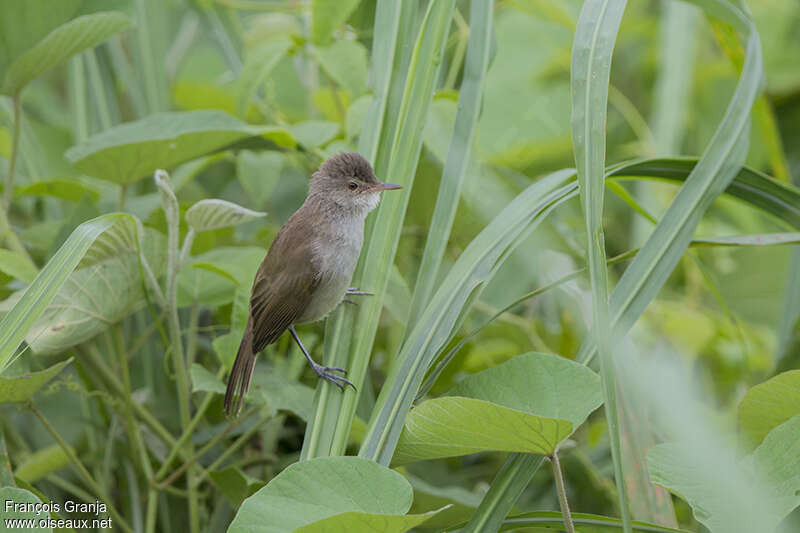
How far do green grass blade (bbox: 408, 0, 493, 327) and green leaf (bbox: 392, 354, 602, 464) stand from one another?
18 cm

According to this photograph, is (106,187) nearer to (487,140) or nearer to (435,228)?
(435,228)

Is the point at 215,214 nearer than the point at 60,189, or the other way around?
the point at 215,214

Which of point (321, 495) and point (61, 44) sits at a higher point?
point (61, 44)

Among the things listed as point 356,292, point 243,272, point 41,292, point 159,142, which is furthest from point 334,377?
point 159,142

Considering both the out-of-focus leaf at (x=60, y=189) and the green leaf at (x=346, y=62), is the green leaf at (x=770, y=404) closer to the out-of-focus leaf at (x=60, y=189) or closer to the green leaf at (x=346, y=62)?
the green leaf at (x=346, y=62)

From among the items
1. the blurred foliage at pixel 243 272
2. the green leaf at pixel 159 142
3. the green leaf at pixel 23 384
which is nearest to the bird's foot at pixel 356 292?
the blurred foliage at pixel 243 272

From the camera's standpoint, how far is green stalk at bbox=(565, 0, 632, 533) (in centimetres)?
93

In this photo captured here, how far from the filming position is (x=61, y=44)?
141cm

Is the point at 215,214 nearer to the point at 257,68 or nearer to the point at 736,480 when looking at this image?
the point at 257,68

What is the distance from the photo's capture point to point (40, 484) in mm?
1564

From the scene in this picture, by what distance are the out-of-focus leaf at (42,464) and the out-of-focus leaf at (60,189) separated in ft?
1.65

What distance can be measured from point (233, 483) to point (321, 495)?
41cm

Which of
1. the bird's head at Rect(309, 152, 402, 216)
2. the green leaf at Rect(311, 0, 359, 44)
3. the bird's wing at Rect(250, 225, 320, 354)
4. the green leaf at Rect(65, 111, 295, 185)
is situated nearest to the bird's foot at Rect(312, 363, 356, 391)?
the bird's wing at Rect(250, 225, 320, 354)

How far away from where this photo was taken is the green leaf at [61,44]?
4.54ft
